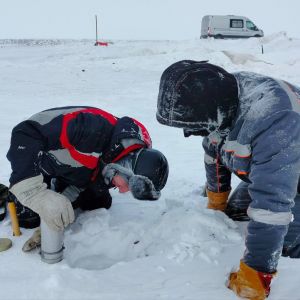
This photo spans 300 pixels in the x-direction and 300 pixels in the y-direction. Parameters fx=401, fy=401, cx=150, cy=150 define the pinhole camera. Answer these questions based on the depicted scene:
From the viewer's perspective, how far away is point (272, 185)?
1.76 meters

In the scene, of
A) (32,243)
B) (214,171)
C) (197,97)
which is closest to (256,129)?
(197,97)

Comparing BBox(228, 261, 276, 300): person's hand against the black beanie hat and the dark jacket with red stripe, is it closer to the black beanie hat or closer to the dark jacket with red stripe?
the black beanie hat

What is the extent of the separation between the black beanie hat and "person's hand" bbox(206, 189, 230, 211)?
92cm

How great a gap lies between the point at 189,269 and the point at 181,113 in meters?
0.84

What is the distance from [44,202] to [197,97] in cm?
99

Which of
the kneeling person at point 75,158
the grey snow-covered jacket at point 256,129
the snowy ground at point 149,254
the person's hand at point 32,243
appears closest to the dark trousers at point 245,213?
the snowy ground at point 149,254

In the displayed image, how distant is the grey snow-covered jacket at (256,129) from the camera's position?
5.82 feet

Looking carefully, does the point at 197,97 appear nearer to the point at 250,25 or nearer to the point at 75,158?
the point at 75,158

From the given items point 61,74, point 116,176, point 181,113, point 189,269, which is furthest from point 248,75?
point 61,74

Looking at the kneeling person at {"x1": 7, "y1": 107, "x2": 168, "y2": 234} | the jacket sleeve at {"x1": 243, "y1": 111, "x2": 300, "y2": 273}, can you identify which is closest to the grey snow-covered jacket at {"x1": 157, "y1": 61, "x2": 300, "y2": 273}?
the jacket sleeve at {"x1": 243, "y1": 111, "x2": 300, "y2": 273}

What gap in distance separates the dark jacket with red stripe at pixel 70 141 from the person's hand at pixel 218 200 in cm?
74

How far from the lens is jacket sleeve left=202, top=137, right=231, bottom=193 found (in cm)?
269

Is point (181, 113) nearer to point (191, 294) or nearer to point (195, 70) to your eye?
point (195, 70)

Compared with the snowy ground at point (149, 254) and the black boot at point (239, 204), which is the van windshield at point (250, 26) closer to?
the snowy ground at point (149, 254)
